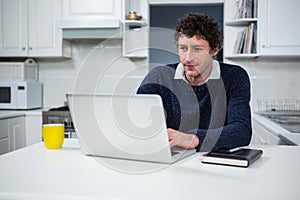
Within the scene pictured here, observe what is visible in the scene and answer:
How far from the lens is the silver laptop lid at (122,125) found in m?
0.98

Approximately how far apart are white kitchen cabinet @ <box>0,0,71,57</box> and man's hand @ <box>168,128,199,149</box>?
8.12 ft

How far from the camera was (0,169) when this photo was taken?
985 millimetres

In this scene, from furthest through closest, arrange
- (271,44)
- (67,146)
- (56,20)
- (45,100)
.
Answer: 1. (45,100)
2. (56,20)
3. (271,44)
4. (67,146)

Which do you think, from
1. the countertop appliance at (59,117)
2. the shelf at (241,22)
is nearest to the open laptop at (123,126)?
the countertop appliance at (59,117)

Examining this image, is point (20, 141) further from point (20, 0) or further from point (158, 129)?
point (158, 129)

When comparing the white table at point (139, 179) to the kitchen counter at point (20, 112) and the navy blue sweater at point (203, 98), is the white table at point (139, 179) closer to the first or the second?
the navy blue sweater at point (203, 98)

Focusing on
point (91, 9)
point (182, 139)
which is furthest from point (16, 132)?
point (182, 139)

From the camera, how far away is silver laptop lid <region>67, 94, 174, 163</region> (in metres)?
0.98

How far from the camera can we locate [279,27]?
3115 millimetres

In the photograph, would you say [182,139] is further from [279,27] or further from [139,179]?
[279,27]

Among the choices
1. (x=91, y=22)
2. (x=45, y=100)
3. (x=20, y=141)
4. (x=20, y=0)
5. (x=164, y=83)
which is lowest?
(x=20, y=141)

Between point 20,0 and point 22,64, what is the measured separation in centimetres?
61

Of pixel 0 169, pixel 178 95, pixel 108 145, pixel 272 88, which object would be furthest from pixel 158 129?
pixel 272 88

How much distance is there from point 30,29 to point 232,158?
2918 mm
